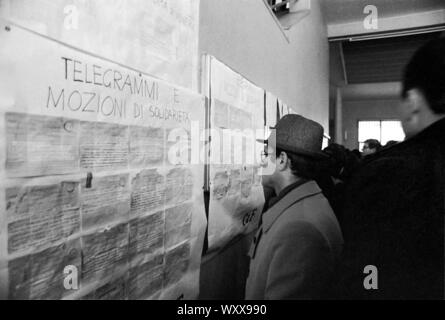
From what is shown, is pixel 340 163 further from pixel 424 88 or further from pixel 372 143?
pixel 372 143

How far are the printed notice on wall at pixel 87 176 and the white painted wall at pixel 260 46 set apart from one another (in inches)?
10.7

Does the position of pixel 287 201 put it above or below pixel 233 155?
below

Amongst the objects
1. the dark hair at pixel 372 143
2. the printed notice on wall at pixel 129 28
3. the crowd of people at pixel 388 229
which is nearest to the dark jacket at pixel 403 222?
the crowd of people at pixel 388 229

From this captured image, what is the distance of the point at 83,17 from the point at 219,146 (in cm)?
45

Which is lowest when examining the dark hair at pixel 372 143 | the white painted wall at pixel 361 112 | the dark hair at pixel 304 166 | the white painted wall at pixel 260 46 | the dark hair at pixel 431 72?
the dark hair at pixel 304 166

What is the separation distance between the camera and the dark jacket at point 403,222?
59 cm

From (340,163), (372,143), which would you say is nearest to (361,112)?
(372,143)

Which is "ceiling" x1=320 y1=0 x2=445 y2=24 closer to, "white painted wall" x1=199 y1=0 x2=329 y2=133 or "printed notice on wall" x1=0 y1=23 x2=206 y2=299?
"white painted wall" x1=199 y1=0 x2=329 y2=133

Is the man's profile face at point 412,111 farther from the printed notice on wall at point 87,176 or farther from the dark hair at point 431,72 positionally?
the printed notice on wall at point 87,176

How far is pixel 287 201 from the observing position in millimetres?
761

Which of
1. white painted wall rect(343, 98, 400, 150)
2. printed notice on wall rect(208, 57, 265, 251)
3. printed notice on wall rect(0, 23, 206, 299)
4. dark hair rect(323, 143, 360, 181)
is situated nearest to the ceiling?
white painted wall rect(343, 98, 400, 150)

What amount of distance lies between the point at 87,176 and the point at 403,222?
23.8 inches

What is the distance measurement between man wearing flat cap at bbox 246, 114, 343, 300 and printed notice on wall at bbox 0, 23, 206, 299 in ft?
0.70
